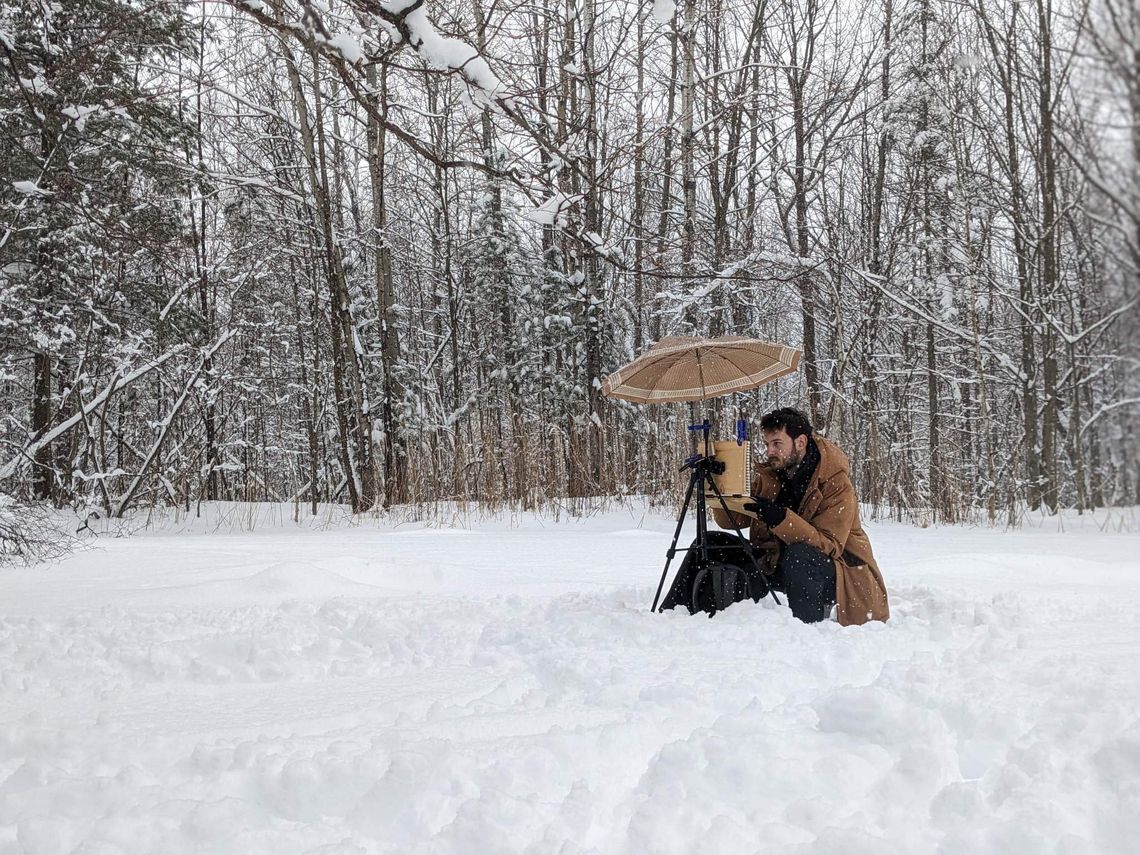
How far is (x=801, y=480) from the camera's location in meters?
4.18

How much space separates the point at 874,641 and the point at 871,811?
169 cm

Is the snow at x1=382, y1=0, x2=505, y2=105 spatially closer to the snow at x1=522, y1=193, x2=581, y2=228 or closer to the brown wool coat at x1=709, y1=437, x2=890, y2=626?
the snow at x1=522, y1=193, x2=581, y2=228

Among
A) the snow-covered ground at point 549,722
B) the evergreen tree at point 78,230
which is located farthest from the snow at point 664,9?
the evergreen tree at point 78,230

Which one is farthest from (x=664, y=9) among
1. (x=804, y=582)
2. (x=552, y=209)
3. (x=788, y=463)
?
(x=804, y=582)

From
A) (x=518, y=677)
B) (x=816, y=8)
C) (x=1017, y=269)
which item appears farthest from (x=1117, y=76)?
(x=816, y=8)

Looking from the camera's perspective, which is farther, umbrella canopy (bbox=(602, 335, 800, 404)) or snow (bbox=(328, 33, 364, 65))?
umbrella canopy (bbox=(602, 335, 800, 404))

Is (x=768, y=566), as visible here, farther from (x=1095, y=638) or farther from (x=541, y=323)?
(x=541, y=323)

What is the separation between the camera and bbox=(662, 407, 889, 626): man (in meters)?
3.90

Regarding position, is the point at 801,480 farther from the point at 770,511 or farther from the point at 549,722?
the point at 549,722

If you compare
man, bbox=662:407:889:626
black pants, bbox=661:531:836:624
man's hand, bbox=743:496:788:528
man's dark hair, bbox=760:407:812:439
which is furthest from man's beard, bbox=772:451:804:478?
black pants, bbox=661:531:836:624

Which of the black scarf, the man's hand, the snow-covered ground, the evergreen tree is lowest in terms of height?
the snow-covered ground

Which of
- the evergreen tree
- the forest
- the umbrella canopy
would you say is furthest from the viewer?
the evergreen tree

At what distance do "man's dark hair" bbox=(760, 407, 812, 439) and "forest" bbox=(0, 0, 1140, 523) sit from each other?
1013 millimetres

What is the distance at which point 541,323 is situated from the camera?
67.3 feet
